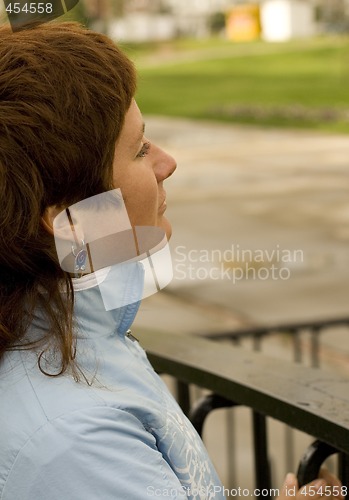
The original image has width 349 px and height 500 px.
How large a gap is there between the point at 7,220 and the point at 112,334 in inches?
9.3

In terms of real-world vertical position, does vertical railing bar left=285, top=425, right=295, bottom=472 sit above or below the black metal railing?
below

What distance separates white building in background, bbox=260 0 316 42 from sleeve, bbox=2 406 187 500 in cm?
5647

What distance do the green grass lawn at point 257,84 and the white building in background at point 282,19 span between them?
6.54m

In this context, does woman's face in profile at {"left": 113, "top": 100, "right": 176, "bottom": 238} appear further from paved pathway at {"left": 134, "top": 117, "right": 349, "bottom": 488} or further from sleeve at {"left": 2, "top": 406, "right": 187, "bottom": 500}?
paved pathway at {"left": 134, "top": 117, "right": 349, "bottom": 488}

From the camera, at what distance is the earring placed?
1.32 meters

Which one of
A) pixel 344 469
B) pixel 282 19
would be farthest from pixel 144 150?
pixel 282 19

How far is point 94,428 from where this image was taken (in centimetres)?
116

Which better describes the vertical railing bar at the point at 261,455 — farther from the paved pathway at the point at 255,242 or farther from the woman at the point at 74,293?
the woman at the point at 74,293

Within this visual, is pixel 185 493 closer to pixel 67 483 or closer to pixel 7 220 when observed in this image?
pixel 67 483

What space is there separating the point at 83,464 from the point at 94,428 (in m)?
0.04

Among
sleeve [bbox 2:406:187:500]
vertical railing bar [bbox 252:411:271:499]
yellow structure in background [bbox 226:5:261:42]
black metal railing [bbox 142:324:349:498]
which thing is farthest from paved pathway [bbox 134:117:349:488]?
yellow structure in background [bbox 226:5:261:42]

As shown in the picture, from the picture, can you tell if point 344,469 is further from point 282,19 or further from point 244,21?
point 282,19

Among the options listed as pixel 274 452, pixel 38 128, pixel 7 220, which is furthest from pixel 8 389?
pixel 274 452

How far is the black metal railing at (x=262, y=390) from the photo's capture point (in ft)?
5.61
